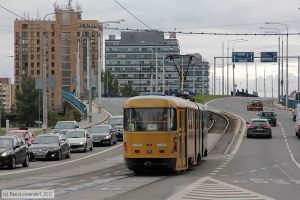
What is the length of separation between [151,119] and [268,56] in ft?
235

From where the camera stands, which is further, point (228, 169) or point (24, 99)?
point (24, 99)

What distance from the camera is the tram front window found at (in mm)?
26875

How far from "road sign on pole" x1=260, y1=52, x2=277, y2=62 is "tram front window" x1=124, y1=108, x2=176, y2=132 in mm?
70876

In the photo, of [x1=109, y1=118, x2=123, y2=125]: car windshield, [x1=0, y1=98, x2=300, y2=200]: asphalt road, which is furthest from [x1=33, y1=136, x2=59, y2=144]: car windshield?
[x1=109, y1=118, x2=123, y2=125]: car windshield

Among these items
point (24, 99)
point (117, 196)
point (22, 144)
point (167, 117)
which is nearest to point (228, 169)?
point (167, 117)

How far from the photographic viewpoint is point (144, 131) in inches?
1059

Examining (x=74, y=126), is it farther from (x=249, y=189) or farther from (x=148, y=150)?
(x=249, y=189)

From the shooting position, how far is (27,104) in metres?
139

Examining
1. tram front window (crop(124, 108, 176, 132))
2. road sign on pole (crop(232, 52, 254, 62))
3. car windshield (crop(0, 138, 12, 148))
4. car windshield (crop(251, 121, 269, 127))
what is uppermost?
road sign on pole (crop(232, 52, 254, 62))

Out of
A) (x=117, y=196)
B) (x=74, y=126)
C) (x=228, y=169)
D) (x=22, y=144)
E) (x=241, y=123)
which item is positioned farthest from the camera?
(x=241, y=123)

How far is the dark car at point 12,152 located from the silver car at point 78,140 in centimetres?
1224

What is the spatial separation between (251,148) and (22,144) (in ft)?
62.1

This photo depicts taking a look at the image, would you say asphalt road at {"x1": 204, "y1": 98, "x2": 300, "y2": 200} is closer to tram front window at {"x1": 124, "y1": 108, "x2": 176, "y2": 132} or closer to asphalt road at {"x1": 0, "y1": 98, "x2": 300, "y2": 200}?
asphalt road at {"x1": 0, "y1": 98, "x2": 300, "y2": 200}

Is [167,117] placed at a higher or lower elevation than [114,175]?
higher
